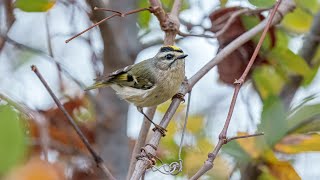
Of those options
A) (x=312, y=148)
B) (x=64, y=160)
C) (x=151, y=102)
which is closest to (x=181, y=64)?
(x=151, y=102)

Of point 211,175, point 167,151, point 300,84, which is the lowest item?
point 167,151

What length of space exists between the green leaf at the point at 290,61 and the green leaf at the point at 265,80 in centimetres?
7

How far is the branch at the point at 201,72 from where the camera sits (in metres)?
1.03

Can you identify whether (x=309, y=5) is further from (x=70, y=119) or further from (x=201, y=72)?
(x=70, y=119)

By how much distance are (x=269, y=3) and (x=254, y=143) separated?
407 millimetres

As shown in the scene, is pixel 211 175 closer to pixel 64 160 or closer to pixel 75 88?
pixel 64 160

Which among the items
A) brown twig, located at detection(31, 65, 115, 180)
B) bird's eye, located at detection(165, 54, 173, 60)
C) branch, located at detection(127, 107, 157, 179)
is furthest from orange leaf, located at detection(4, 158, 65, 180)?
bird's eye, located at detection(165, 54, 173, 60)

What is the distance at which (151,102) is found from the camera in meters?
1.74

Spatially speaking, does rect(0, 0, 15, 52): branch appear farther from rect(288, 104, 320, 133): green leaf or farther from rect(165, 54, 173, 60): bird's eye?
rect(288, 104, 320, 133): green leaf

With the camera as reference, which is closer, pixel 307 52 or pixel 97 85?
pixel 97 85

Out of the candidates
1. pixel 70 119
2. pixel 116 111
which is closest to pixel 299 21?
pixel 116 111

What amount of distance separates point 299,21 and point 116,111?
694mm

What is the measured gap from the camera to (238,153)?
1246 millimetres

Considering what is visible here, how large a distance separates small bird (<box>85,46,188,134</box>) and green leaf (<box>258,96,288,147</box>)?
15.5 inches
